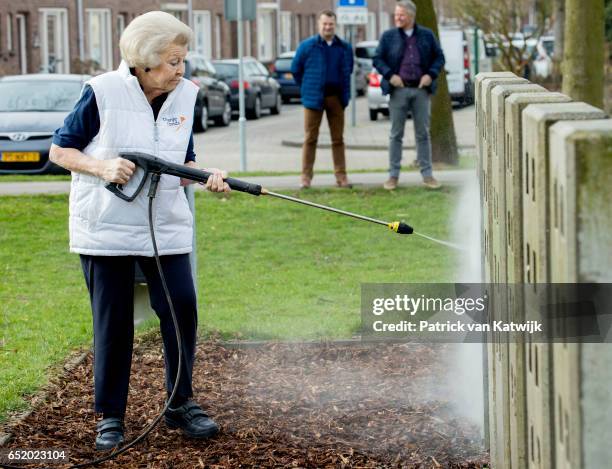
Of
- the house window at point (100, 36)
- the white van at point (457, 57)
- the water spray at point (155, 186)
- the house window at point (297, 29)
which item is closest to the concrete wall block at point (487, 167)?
the water spray at point (155, 186)

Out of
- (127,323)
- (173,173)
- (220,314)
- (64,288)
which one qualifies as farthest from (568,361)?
(64,288)

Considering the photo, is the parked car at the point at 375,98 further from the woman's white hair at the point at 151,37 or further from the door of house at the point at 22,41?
the woman's white hair at the point at 151,37

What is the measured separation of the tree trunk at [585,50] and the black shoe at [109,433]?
35.9 feet

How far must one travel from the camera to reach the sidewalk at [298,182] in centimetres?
1499

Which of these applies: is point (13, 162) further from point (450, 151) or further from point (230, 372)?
point (230, 372)

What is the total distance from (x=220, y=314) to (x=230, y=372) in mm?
1547

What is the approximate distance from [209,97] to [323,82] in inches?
721

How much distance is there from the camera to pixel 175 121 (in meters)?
5.09

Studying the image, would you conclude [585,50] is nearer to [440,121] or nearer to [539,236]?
[440,121]

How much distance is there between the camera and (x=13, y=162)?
59.2 ft

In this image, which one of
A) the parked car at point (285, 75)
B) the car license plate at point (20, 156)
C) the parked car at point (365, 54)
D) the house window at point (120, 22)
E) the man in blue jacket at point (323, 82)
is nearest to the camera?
the man in blue jacket at point (323, 82)

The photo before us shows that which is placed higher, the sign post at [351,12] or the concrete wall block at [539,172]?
the sign post at [351,12]

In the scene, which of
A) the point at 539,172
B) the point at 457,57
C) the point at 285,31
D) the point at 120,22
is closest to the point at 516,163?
the point at 539,172

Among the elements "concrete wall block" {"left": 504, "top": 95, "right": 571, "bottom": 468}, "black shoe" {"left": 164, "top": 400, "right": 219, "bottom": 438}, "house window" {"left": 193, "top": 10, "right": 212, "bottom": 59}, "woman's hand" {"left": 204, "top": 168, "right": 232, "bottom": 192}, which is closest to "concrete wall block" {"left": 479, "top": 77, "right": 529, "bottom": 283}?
"concrete wall block" {"left": 504, "top": 95, "right": 571, "bottom": 468}
